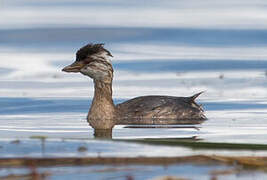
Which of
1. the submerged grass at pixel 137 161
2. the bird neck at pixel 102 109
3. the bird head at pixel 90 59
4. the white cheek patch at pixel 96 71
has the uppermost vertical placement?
the bird head at pixel 90 59

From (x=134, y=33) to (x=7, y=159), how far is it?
22.8m

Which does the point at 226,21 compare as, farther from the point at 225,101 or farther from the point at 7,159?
the point at 7,159

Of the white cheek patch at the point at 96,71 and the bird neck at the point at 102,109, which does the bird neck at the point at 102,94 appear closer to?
the bird neck at the point at 102,109

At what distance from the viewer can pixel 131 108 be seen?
1931 cm

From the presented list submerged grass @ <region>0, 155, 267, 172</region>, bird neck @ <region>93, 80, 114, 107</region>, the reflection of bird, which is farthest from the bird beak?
submerged grass @ <region>0, 155, 267, 172</region>

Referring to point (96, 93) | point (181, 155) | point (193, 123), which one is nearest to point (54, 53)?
point (96, 93)

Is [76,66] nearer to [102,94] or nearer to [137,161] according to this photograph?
[102,94]

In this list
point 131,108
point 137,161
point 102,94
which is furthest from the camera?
point 102,94

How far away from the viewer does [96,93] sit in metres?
20.1

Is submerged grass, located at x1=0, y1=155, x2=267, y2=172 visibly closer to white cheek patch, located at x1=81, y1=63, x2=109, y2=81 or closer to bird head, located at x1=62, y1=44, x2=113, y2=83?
bird head, located at x1=62, y1=44, x2=113, y2=83

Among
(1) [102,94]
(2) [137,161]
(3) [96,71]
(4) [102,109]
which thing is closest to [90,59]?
(3) [96,71]

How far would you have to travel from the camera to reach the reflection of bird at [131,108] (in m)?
19.0

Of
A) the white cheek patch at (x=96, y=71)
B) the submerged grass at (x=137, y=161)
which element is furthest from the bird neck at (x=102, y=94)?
the submerged grass at (x=137, y=161)

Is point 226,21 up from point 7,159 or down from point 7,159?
up
